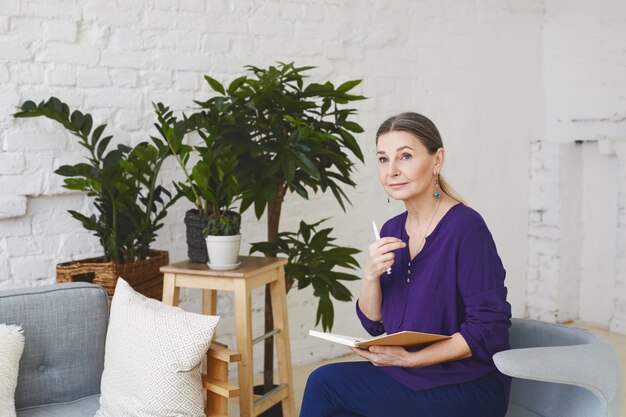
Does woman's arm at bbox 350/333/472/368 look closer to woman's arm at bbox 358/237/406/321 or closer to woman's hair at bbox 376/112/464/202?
woman's arm at bbox 358/237/406/321

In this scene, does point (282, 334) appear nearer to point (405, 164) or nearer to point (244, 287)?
point (244, 287)

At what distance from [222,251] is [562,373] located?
125 cm

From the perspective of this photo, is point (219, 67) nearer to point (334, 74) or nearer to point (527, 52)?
point (334, 74)

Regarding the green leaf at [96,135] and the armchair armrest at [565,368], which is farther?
the green leaf at [96,135]

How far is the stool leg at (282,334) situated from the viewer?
2.79 m

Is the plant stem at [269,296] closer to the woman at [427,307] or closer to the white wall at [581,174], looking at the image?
the woman at [427,307]

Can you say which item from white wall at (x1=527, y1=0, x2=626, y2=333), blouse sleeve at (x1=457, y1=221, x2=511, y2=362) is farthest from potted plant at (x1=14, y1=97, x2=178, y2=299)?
white wall at (x1=527, y1=0, x2=626, y2=333)

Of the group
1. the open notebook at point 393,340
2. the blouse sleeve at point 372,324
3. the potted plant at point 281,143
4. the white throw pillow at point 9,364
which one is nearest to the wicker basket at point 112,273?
the potted plant at point 281,143

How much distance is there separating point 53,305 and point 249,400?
0.75 m

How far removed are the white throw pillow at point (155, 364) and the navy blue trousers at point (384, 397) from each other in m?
0.36

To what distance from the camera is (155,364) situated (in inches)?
79.7

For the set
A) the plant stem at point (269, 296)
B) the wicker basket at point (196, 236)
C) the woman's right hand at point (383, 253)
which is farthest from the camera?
the plant stem at point (269, 296)

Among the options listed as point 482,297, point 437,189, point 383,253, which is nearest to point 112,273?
point 383,253

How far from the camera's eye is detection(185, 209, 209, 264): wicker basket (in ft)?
8.32
